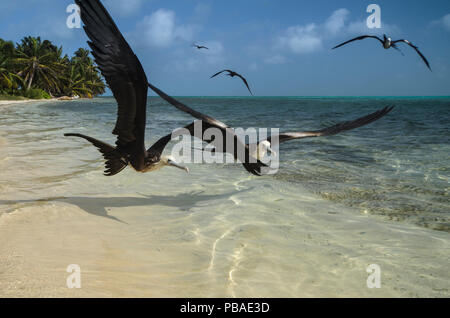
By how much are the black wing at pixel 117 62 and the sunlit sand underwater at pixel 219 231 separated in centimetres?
130

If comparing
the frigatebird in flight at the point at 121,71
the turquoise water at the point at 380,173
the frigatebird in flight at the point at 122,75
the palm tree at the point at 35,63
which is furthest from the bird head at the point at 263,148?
the palm tree at the point at 35,63

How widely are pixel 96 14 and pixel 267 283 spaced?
262cm

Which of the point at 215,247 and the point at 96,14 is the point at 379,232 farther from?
the point at 96,14

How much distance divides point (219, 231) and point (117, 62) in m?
2.01

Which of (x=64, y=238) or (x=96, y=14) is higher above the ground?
(x=96, y=14)

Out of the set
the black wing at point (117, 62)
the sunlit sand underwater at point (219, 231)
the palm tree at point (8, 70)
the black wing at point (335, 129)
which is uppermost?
the palm tree at point (8, 70)

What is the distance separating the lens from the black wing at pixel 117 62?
2840 mm

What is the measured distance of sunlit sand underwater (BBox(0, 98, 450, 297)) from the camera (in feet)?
8.75

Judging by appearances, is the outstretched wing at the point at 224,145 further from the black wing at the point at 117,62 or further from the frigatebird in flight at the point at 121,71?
the black wing at the point at 117,62

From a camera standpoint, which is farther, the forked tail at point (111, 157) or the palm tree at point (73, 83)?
the palm tree at point (73, 83)
